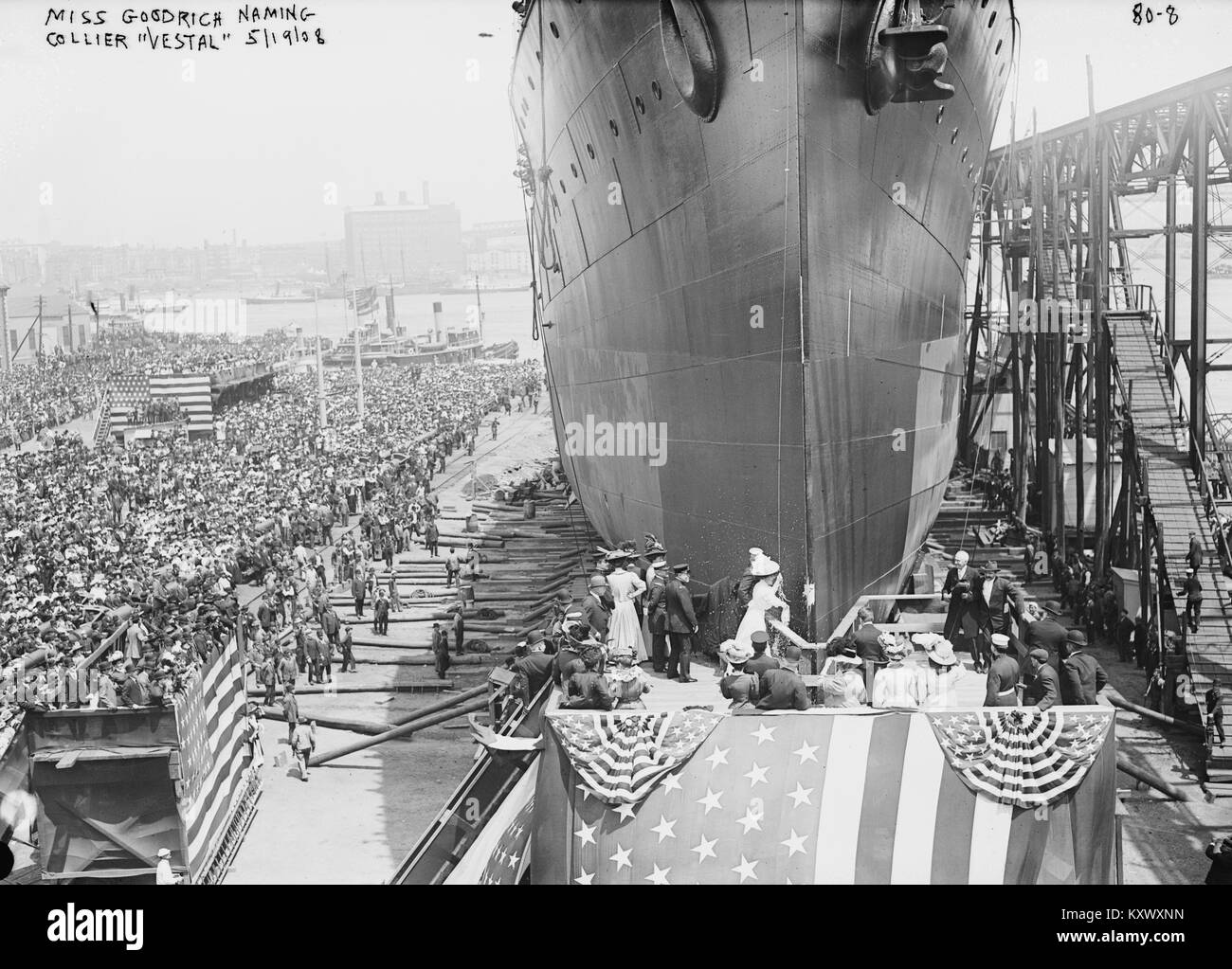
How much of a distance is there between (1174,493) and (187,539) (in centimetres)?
1934

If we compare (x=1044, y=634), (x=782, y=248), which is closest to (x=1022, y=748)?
(x=1044, y=634)

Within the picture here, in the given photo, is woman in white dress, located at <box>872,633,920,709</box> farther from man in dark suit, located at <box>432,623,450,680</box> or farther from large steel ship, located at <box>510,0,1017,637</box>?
man in dark suit, located at <box>432,623,450,680</box>

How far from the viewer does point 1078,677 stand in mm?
10125

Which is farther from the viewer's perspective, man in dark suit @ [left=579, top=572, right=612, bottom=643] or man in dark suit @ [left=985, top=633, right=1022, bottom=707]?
man in dark suit @ [left=579, top=572, right=612, bottom=643]

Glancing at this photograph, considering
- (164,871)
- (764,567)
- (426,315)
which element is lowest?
(164,871)

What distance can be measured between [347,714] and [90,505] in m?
15.3

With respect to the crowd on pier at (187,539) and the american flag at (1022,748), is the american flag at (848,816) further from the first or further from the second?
the crowd on pier at (187,539)

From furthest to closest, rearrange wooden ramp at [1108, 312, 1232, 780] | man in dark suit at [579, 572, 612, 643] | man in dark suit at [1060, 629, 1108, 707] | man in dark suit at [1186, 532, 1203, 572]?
man in dark suit at [1186, 532, 1203, 572]
wooden ramp at [1108, 312, 1232, 780]
man in dark suit at [579, 572, 612, 643]
man in dark suit at [1060, 629, 1108, 707]

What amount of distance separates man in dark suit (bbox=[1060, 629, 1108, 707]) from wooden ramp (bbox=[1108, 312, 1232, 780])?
19.6 feet

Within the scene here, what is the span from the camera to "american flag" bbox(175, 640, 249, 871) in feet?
43.0

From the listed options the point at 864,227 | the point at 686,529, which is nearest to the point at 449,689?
the point at 686,529

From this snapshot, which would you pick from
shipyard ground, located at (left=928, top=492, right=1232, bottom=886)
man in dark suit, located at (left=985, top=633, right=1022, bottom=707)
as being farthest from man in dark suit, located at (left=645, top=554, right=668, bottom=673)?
shipyard ground, located at (left=928, top=492, right=1232, bottom=886)

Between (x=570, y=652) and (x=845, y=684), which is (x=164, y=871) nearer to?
(x=570, y=652)
